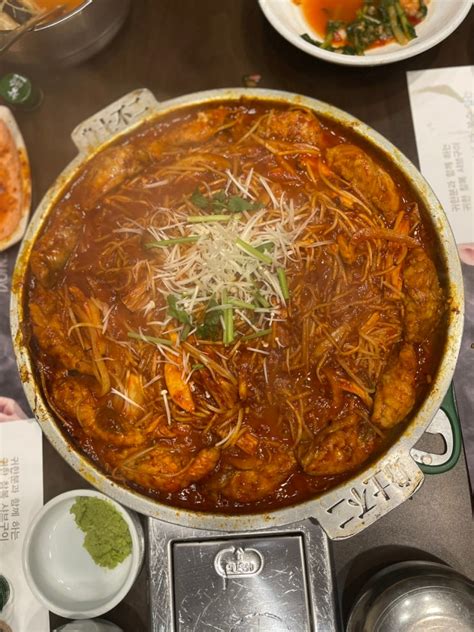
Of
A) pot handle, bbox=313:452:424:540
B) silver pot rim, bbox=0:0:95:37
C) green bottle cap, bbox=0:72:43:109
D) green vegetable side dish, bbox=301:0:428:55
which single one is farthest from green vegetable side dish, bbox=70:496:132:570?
green vegetable side dish, bbox=301:0:428:55


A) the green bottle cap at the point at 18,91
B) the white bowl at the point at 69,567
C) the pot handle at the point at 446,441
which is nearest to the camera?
the white bowl at the point at 69,567

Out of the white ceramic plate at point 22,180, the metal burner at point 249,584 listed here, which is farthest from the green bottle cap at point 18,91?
the metal burner at point 249,584

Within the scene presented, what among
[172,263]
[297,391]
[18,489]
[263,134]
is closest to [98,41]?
[263,134]

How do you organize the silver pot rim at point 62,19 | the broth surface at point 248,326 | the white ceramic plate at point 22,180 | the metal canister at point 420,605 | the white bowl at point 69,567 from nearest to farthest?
the metal canister at point 420,605, the broth surface at point 248,326, the white bowl at point 69,567, the silver pot rim at point 62,19, the white ceramic plate at point 22,180

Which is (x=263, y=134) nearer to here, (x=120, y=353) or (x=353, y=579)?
(x=120, y=353)

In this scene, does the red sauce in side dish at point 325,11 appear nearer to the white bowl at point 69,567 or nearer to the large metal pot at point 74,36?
the large metal pot at point 74,36

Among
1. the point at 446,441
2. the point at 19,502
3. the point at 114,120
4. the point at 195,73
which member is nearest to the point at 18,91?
the point at 114,120

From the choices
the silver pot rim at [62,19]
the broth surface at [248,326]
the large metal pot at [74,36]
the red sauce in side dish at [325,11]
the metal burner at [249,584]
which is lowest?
the metal burner at [249,584]

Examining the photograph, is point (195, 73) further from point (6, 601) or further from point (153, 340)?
point (6, 601)
